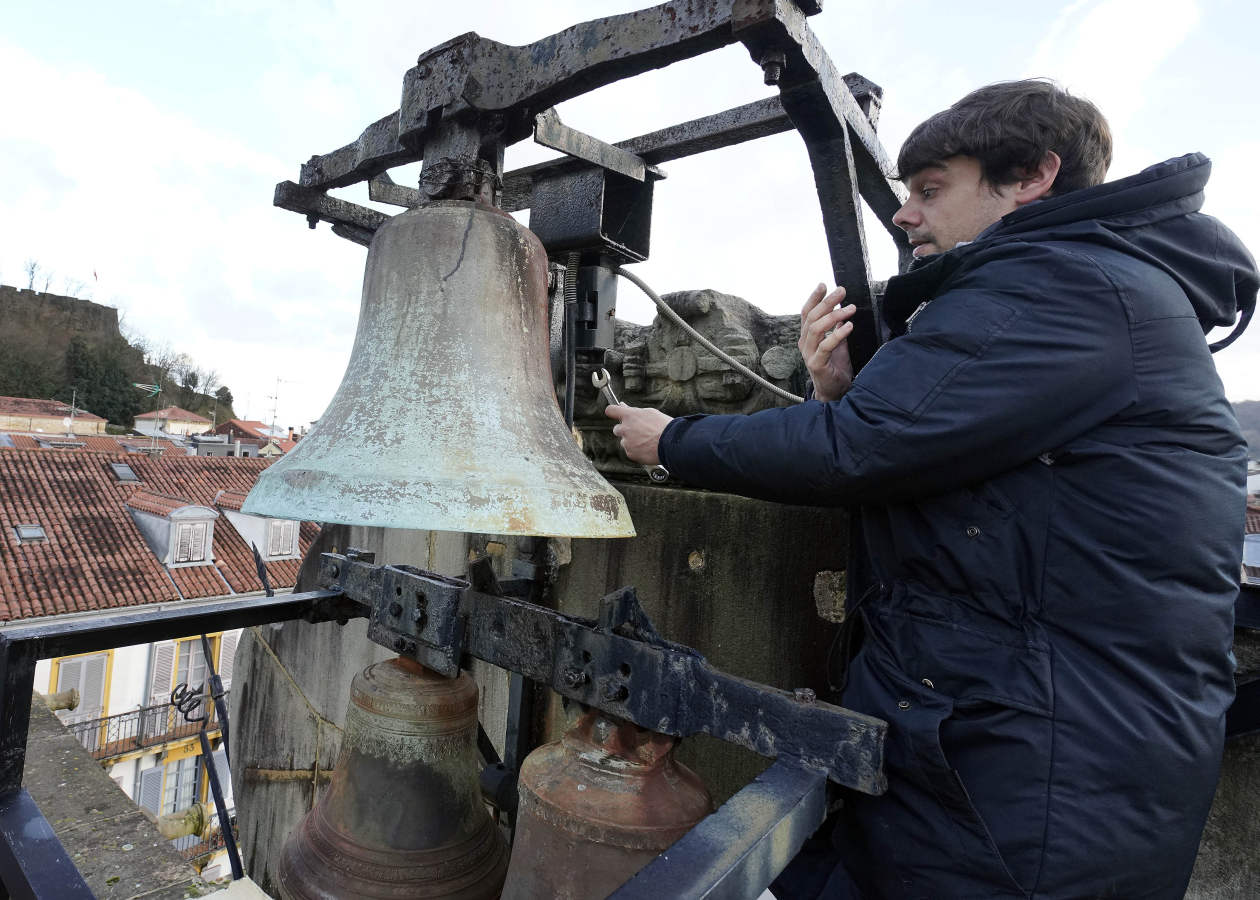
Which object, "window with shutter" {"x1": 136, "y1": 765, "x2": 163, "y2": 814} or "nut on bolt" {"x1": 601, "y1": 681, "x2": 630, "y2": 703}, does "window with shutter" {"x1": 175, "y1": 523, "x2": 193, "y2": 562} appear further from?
"nut on bolt" {"x1": 601, "y1": 681, "x2": 630, "y2": 703}

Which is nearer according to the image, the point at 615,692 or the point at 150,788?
the point at 615,692

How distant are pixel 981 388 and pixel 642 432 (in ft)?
1.89

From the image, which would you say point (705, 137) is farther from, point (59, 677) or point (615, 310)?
point (59, 677)

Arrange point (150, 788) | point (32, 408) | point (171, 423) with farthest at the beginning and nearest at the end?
point (171, 423) → point (32, 408) → point (150, 788)

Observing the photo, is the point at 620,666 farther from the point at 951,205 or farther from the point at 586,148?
the point at 586,148

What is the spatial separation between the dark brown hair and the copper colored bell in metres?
1.16

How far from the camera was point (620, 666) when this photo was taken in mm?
1277

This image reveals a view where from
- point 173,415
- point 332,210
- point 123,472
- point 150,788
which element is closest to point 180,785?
point 150,788

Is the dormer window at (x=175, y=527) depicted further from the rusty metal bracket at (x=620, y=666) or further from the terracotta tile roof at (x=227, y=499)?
the rusty metal bracket at (x=620, y=666)

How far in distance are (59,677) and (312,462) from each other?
16931mm

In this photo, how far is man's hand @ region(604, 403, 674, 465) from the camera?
4.38 feet

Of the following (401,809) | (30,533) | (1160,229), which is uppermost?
(1160,229)

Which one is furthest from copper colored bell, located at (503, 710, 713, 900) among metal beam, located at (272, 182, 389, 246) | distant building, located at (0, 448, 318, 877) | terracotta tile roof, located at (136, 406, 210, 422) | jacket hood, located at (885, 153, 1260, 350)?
terracotta tile roof, located at (136, 406, 210, 422)

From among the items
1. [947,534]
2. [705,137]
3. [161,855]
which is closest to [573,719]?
[947,534]
